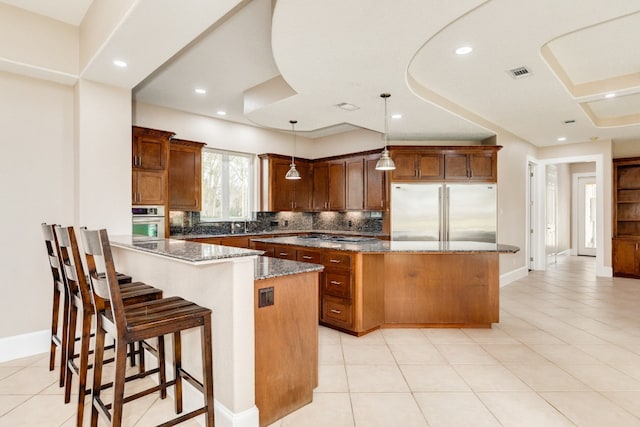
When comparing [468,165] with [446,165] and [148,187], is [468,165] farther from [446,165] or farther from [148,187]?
[148,187]

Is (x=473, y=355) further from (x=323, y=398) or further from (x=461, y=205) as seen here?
(x=461, y=205)

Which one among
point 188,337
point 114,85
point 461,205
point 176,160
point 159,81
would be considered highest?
point 159,81

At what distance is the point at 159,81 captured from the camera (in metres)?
4.27

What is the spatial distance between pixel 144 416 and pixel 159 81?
368 cm

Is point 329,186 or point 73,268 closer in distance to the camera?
point 73,268

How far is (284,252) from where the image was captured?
4.29 metres

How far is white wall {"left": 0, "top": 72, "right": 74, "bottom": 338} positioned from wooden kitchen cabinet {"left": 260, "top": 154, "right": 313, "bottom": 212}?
347 cm

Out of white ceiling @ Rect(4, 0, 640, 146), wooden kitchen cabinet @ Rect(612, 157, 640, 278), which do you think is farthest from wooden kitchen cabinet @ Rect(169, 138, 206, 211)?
wooden kitchen cabinet @ Rect(612, 157, 640, 278)

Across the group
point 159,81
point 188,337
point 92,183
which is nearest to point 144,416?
point 188,337

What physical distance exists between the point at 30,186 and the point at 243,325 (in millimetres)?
2683

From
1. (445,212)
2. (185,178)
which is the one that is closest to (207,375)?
(185,178)

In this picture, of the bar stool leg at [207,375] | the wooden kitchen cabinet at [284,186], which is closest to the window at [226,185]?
the wooden kitchen cabinet at [284,186]

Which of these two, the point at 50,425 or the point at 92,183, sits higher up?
the point at 92,183

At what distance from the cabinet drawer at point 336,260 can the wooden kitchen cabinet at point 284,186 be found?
2.96 m
